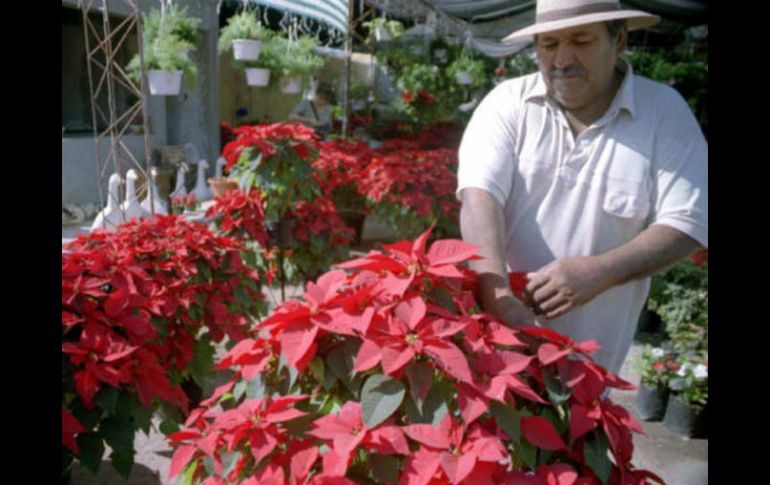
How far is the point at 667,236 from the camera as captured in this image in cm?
151

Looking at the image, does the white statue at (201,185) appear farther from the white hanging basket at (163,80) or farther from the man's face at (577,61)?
the man's face at (577,61)

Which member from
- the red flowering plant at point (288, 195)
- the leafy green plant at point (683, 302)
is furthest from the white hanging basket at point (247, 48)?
the leafy green plant at point (683, 302)

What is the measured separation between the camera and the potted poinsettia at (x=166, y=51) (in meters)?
6.00

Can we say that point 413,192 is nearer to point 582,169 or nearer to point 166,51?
point 166,51

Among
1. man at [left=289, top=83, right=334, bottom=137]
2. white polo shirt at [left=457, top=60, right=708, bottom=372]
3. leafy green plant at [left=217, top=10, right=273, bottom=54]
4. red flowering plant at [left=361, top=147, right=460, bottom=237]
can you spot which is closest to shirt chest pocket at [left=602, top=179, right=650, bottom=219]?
white polo shirt at [left=457, top=60, right=708, bottom=372]

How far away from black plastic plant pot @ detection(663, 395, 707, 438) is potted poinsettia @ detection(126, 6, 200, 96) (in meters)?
4.88

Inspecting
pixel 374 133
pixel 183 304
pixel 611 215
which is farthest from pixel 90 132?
pixel 611 215

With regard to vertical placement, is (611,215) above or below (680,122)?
below

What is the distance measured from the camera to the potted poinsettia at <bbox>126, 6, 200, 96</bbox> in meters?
6.00

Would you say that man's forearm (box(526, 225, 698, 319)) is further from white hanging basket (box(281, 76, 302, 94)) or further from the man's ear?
white hanging basket (box(281, 76, 302, 94))

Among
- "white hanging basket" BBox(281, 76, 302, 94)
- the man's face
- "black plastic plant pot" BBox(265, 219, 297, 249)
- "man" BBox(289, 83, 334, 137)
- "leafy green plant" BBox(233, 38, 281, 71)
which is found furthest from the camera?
"man" BBox(289, 83, 334, 137)

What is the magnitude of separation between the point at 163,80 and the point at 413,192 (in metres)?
2.61
